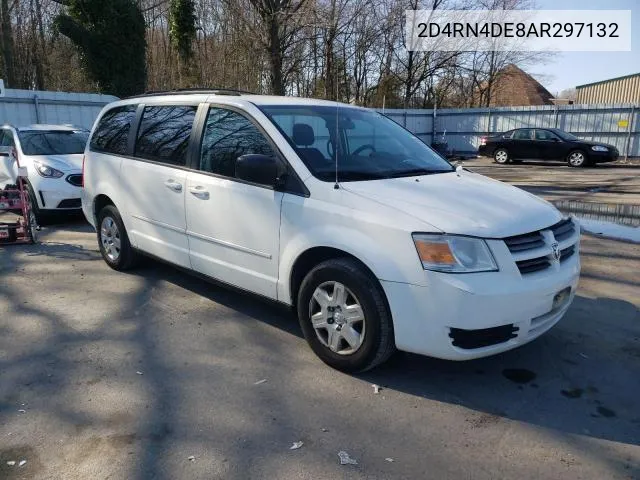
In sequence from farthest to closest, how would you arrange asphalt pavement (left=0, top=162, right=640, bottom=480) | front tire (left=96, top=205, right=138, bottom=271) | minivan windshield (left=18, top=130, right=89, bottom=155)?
minivan windshield (left=18, top=130, right=89, bottom=155)
front tire (left=96, top=205, right=138, bottom=271)
asphalt pavement (left=0, top=162, right=640, bottom=480)

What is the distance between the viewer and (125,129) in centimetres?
552

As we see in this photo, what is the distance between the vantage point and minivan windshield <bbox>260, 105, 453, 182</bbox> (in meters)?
3.90

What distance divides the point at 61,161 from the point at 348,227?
6.81 meters

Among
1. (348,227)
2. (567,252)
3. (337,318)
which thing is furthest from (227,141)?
(567,252)

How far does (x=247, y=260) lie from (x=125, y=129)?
2.41 m

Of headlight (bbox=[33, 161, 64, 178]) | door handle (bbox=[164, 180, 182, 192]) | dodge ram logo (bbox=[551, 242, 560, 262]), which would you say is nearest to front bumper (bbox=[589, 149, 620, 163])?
headlight (bbox=[33, 161, 64, 178])

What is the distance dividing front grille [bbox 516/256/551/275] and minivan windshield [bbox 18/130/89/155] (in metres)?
8.21

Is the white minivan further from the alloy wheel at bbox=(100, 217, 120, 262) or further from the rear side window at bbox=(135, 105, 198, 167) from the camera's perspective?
the alloy wheel at bbox=(100, 217, 120, 262)

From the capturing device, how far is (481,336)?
3.18 meters

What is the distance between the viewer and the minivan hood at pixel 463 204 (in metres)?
3.23

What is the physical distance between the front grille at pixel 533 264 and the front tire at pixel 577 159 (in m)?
18.0

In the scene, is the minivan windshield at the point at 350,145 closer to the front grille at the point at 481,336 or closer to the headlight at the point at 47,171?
the front grille at the point at 481,336

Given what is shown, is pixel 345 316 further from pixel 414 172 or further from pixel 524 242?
pixel 414 172

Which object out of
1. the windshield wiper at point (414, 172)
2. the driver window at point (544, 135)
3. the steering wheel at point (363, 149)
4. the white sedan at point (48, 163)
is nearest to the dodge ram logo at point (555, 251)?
the windshield wiper at point (414, 172)
